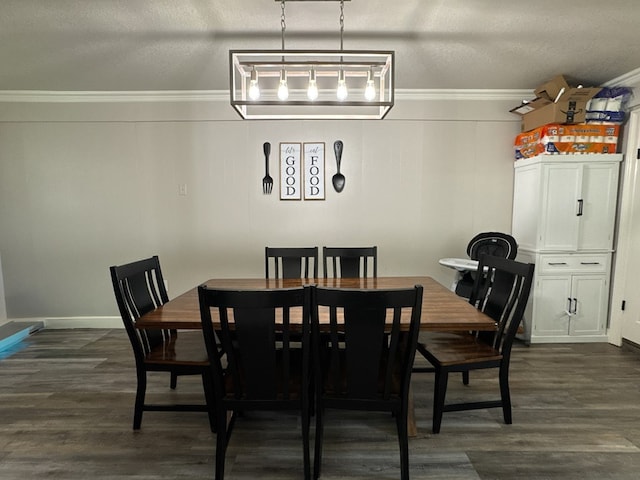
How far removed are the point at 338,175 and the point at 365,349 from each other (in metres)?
2.11

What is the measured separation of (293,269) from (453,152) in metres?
1.99

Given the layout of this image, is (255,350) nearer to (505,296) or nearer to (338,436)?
(338,436)

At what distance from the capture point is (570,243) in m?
2.81

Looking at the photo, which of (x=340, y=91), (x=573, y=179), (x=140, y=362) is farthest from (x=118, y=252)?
(x=573, y=179)

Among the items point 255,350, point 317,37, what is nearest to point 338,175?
point 317,37

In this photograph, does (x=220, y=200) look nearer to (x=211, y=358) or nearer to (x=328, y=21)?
(x=328, y=21)

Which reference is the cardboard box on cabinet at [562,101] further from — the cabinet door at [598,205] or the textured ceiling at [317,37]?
the cabinet door at [598,205]

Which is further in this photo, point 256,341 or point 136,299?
point 136,299

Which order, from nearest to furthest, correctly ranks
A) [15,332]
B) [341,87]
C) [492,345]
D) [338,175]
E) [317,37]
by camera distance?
[341,87] → [492,345] → [317,37] → [15,332] → [338,175]

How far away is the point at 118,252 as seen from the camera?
10.7 ft

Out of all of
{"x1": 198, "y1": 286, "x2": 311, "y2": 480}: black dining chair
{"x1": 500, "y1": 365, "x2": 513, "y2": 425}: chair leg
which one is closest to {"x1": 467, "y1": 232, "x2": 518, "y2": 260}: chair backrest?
{"x1": 500, "y1": 365, "x2": 513, "y2": 425}: chair leg

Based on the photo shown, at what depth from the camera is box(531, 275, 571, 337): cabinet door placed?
2.83 m

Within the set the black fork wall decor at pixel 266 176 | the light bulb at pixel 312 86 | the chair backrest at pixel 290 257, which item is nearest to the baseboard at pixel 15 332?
the chair backrest at pixel 290 257

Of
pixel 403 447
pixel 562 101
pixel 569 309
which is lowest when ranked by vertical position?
pixel 403 447
